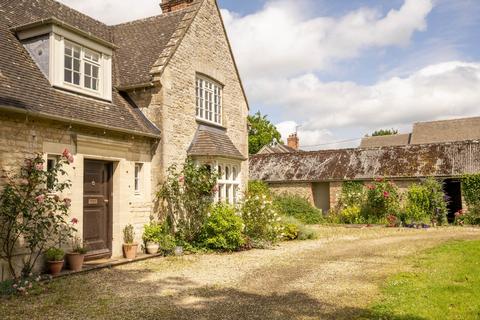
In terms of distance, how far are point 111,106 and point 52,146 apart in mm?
2692

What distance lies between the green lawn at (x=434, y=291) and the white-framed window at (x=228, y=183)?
6.82 m

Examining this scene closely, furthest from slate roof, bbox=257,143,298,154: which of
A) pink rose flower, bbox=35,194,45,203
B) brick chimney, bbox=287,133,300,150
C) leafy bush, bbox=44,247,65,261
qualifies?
pink rose flower, bbox=35,194,45,203

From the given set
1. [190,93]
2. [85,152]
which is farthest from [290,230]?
[85,152]

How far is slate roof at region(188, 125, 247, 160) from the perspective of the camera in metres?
13.5

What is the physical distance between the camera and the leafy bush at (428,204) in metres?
20.5

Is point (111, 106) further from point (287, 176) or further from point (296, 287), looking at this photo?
point (287, 176)

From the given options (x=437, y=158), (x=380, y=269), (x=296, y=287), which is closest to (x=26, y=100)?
(x=296, y=287)

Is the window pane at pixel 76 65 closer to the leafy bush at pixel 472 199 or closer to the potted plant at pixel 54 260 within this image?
the potted plant at pixel 54 260

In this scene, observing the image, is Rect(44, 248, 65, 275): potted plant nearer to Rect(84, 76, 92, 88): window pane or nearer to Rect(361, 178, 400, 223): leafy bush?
Rect(84, 76, 92, 88): window pane

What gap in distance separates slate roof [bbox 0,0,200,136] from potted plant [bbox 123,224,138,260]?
2637 mm

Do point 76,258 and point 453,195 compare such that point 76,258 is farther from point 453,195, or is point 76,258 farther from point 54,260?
point 453,195

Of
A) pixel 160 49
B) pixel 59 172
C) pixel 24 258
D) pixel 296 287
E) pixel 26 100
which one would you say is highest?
pixel 160 49

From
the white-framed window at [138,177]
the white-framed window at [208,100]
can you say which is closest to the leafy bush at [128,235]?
the white-framed window at [138,177]

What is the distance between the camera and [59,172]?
9.54 metres
